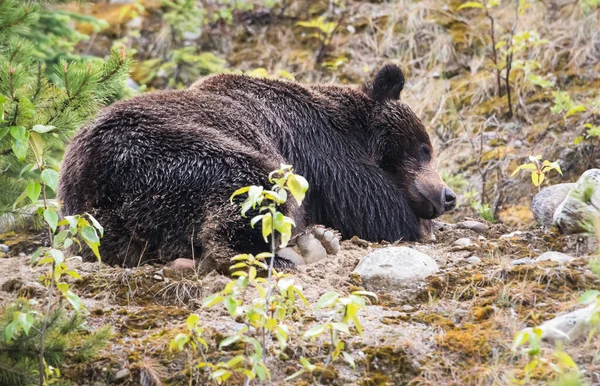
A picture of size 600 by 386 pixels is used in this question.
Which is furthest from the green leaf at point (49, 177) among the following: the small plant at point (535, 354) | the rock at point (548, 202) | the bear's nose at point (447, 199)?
the bear's nose at point (447, 199)

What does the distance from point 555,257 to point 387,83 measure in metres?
2.73

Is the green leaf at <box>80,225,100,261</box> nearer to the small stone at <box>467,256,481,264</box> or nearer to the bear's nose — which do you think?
the small stone at <box>467,256,481,264</box>

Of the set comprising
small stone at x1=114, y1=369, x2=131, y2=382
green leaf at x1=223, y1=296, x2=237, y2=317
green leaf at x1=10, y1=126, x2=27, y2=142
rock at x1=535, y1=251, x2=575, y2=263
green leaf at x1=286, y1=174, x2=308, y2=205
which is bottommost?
small stone at x1=114, y1=369, x2=131, y2=382

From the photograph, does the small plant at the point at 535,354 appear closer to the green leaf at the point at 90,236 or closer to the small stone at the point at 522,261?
the small stone at the point at 522,261

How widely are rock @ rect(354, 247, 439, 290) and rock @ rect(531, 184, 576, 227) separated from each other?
135cm

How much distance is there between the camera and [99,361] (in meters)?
3.71

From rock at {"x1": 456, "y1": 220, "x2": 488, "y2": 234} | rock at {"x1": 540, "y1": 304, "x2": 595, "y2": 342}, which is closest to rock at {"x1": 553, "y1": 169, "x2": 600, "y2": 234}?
rock at {"x1": 456, "y1": 220, "x2": 488, "y2": 234}

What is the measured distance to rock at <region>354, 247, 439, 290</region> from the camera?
15.1 feet

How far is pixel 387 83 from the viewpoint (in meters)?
6.93

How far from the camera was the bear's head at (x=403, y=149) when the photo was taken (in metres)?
6.65

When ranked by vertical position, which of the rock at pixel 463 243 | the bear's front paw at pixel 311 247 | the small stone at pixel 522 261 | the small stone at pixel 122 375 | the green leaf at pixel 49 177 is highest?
the green leaf at pixel 49 177

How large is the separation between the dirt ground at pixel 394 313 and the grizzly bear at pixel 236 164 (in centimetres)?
34

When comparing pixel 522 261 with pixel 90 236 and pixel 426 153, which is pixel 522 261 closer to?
pixel 426 153

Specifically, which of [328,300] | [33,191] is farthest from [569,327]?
[33,191]
